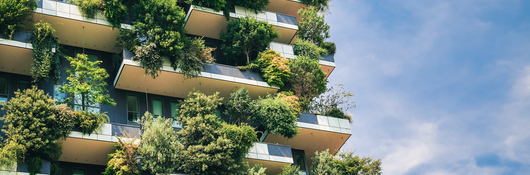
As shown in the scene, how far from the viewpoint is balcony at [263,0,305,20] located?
1534 inches

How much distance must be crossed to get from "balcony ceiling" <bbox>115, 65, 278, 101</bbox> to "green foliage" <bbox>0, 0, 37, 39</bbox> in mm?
5742

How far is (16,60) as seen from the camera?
1059 inches

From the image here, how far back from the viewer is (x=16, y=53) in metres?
26.4

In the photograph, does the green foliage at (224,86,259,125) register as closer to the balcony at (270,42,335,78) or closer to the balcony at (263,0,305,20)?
the balcony at (270,42,335,78)

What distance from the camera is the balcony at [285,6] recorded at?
3897 cm

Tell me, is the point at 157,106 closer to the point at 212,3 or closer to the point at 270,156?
the point at 270,156

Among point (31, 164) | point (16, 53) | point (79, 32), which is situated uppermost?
point (79, 32)

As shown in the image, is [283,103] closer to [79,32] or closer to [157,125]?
[157,125]

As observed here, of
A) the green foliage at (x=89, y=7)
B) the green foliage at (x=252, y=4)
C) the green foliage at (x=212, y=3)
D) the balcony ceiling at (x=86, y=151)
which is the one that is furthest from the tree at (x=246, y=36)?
the balcony ceiling at (x=86, y=151)

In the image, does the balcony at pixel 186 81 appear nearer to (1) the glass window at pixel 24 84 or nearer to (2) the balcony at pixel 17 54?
(1) the glass window at pixel 24 84

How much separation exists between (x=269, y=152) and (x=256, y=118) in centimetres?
221

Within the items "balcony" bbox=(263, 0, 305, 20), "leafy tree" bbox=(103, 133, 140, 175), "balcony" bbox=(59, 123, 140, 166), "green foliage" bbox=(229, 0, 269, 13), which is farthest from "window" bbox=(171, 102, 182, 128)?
"balcony" bbox=(263, 0, 305, 20)

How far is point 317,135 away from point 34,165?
664 inches

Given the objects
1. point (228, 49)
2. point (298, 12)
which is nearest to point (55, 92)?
point (228, 49)
